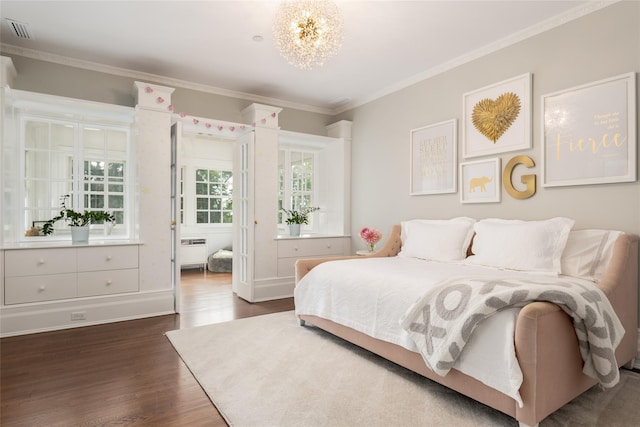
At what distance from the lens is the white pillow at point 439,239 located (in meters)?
3.31

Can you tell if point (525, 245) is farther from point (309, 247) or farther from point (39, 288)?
point (39, 288)

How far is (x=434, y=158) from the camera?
3947mm

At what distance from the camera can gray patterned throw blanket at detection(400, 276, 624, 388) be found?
1786 millimetres

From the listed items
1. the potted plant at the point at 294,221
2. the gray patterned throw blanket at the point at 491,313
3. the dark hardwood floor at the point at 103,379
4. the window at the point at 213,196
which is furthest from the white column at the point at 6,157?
the window at the point at 213,196

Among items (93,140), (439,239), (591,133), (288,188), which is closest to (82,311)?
(93,140)

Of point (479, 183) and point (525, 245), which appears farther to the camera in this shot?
point (479, 183)

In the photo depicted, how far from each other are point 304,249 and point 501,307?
324 cm

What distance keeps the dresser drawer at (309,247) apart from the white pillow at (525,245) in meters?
2.22

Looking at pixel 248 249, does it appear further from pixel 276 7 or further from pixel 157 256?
pixel 276 7

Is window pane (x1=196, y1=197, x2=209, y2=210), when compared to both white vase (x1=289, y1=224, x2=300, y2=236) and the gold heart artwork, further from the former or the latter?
the gold heart artwork

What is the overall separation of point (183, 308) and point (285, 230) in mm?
1889

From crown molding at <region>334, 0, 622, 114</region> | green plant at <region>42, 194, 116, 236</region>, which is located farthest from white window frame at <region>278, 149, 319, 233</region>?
green plant at <region>42, 194, 116, 236</region>

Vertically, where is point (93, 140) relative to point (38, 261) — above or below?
above

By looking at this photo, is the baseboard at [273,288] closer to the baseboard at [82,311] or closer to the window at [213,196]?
the baseboard at [82,311]
